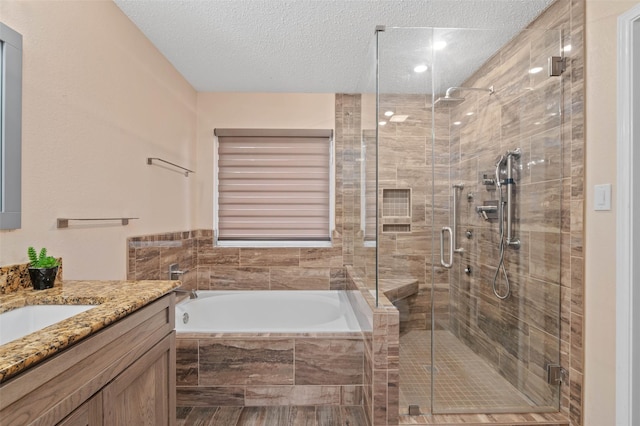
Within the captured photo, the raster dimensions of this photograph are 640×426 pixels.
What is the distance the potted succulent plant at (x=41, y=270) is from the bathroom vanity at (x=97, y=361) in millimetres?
42

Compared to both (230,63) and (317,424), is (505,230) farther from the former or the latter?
(230,63)

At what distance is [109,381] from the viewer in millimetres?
1070

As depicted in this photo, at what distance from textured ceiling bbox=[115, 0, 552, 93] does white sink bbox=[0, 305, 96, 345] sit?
5.63 ft

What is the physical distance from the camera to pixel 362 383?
2.31m

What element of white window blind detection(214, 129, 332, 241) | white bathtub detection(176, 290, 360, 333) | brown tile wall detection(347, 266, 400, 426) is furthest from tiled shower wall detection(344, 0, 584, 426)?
white window blind detection(214, 129, 332, 241)

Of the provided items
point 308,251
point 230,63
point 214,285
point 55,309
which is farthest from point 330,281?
point 55,309

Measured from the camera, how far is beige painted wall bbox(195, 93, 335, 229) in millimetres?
3500

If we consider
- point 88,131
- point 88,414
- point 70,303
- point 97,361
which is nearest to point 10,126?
point 88,131

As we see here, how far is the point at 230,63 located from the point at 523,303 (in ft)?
8.80

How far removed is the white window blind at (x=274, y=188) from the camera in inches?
140

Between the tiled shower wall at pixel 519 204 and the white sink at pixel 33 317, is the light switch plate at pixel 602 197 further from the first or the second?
the white sink at pixel 33 317

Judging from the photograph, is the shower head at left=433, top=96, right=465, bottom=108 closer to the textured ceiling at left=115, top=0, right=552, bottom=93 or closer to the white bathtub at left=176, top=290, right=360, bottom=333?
the textured ceiling at left=115, top=0, right=552, bottom=93

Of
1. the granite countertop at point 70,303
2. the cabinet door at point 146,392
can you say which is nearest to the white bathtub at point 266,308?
the cabinet door at point 146,392

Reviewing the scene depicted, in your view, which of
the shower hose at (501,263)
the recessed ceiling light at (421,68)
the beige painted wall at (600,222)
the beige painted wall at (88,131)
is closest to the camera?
the beige painted wall at (88,131)
